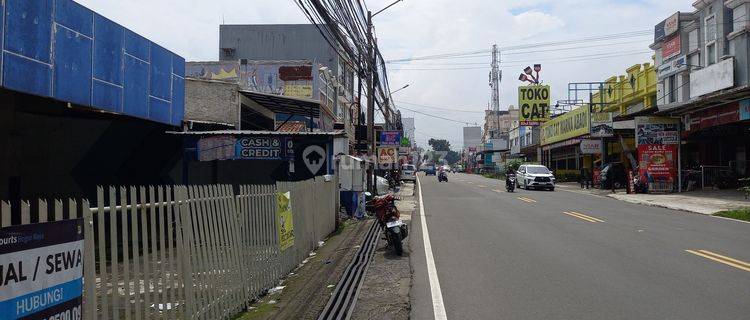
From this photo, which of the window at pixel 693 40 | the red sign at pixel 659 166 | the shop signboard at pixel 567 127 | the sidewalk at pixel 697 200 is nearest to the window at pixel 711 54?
the window at pixel 693 40

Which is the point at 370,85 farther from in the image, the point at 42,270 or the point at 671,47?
the point at 42,270

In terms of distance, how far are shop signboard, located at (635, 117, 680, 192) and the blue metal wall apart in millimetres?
23400

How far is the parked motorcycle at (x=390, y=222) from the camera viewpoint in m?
11.3

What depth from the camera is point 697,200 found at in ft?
82.9

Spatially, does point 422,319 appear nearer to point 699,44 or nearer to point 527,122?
point 699,44

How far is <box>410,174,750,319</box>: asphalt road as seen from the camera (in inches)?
270

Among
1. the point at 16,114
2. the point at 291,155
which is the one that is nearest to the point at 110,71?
the point at 16,114

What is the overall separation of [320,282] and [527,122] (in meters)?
55.7

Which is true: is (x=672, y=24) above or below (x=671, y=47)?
above

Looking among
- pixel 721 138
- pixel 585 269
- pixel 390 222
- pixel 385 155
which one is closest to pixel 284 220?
pixel 390 222

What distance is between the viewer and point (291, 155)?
16.7m

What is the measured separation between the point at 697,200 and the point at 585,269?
19020 millimetres

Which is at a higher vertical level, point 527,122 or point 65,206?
point 527,122

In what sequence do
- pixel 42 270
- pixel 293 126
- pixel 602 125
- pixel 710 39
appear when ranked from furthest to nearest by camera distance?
pixel 602 125 < pixel 293 126 < pixel 710 39 < pixel 42 270
